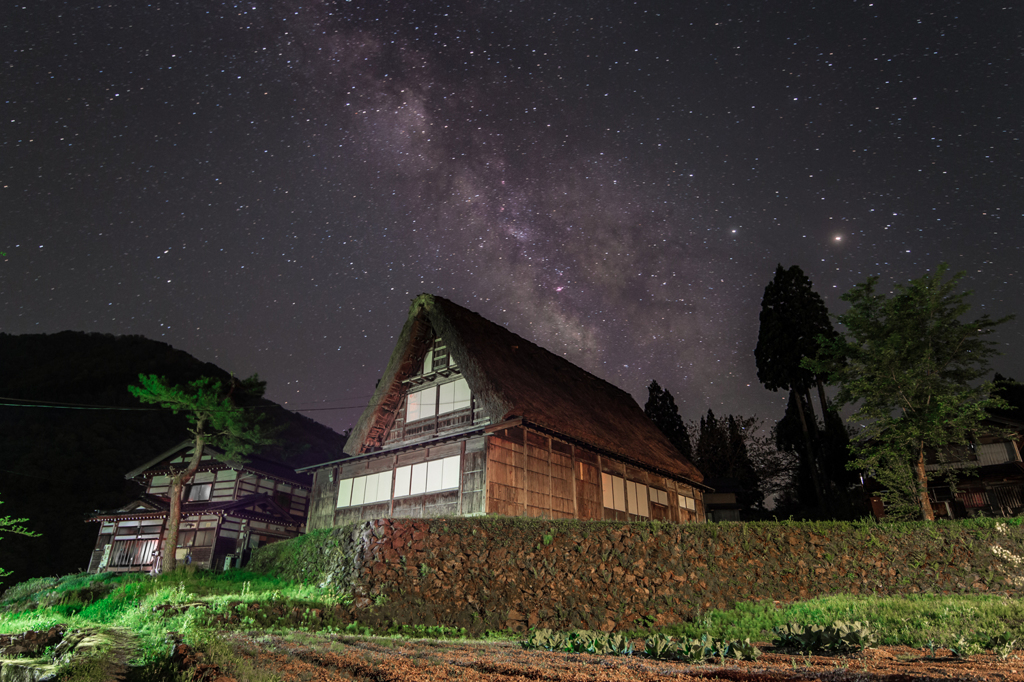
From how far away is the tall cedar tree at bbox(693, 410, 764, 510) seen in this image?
42812 millimetres

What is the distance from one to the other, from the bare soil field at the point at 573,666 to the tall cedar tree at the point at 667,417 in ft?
120

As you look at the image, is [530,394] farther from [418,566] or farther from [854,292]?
[854,292]

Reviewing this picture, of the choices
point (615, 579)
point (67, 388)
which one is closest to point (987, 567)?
point (615, 579)

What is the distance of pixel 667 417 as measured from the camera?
149ft

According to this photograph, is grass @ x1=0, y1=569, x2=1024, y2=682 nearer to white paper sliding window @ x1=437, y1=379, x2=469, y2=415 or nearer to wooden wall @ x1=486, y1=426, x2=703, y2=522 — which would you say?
wooden wall @ x1=486, y1=426, x2=703, y2=522

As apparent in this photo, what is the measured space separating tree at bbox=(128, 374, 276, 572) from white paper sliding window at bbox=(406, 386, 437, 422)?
7118mm

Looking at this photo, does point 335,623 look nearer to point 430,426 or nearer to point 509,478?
point 509,478

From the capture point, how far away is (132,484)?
148ft

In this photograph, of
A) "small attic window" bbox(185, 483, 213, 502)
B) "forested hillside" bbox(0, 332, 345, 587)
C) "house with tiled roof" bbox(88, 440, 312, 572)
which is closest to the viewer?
"house with tiled roof" bbox(88, 440, 312, 572)

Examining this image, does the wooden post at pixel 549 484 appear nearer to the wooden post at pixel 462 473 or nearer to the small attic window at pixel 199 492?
the wooden post at pixel 462 473

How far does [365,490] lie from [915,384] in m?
20.9

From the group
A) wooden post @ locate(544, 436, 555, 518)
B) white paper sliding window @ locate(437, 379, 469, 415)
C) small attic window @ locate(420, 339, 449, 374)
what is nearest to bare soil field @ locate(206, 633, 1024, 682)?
wooden post @ locate(544, 436, 555, 518)

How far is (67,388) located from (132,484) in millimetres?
17963

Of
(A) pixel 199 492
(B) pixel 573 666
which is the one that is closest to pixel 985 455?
(B) pixel 573 666
